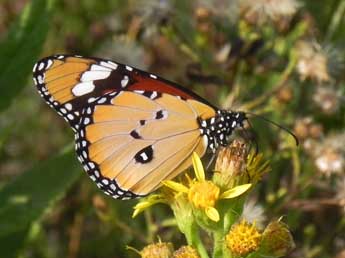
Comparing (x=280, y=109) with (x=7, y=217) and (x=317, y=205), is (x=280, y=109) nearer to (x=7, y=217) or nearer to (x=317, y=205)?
(x=317, y=205)

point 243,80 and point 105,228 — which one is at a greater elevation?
point 243,80

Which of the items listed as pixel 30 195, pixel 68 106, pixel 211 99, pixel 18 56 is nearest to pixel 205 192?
pixel 68 106

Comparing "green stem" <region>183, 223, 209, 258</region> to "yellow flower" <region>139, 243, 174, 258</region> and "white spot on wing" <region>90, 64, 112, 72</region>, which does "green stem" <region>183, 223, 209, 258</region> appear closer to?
"yellow flower" <region>139, 243, 174, 258</region>

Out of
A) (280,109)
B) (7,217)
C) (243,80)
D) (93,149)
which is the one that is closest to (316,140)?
(280,109)

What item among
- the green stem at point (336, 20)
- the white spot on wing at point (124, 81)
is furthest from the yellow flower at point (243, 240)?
the green stem at point (336, 20)

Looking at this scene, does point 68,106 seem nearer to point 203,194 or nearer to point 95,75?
point 95,75

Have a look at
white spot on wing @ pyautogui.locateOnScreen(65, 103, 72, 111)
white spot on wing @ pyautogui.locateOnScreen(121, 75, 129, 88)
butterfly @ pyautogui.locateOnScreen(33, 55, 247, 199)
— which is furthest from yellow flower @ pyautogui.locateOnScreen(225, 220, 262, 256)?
white spot on wing @ pyautogui.locateOnScreen(65, 103, 72, 111)

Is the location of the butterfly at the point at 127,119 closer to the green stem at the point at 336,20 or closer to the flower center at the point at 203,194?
the flower center at the point at 203,194
